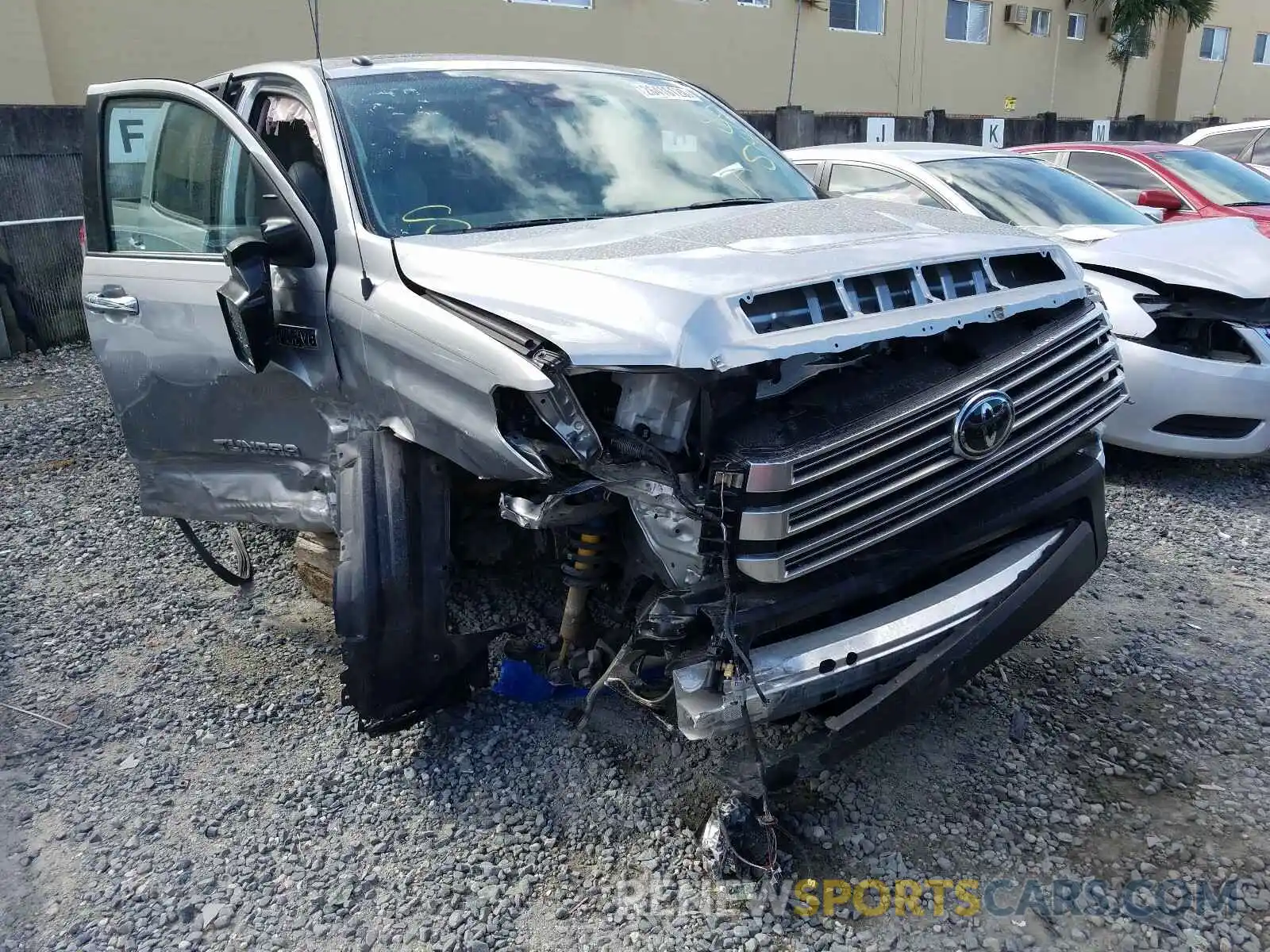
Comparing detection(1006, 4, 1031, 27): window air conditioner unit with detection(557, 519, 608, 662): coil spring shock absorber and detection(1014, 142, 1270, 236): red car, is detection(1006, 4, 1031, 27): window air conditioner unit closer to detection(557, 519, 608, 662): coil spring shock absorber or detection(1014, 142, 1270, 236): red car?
detection(1014, 142, 1270, 236): red car

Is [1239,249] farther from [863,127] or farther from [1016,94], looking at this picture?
[1016,94]

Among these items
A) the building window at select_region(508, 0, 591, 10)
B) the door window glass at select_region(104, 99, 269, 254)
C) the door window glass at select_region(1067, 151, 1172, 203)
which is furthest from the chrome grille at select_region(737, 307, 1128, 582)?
the building window at select_region(508, 0, 591, 10)

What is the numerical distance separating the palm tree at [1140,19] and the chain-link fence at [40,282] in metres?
24.7

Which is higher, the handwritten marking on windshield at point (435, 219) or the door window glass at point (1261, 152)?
the handwritten marking on windshield at point (435, 219)

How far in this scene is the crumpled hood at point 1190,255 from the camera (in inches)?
197

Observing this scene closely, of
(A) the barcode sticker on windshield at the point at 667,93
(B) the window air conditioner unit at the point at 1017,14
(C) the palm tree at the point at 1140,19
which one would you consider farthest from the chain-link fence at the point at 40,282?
(C) the palm tree at the point at 1140,19

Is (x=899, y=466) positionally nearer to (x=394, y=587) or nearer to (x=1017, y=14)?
(x=394, y=587)

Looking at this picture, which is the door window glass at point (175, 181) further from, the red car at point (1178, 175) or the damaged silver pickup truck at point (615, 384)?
the red car at point (1178, 175)

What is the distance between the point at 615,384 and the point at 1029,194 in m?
4.58

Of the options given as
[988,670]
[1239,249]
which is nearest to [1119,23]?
[1239,249]

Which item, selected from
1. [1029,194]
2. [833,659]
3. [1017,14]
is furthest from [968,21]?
[833,659]

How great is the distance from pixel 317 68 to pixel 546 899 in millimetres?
2943

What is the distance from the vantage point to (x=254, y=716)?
3496 millimetres

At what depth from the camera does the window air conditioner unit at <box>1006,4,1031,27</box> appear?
2331 centimetres
